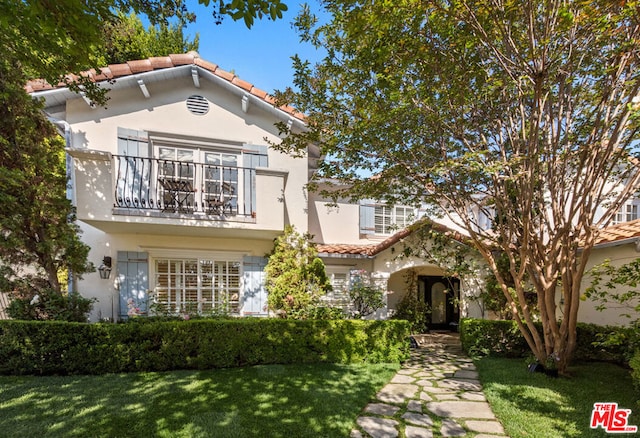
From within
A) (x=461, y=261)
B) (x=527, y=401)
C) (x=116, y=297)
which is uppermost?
(x=461, y=261)

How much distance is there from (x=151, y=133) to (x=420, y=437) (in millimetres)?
9806

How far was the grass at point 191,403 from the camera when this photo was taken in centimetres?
409

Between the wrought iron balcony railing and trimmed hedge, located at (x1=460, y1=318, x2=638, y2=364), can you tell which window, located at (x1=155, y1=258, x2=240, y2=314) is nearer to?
the wrought iron balcony railing

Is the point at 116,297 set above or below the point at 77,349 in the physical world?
above

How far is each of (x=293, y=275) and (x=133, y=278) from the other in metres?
4.52

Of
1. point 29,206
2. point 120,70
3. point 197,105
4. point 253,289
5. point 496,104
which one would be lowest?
point 253,289

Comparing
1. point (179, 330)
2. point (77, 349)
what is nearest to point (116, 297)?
point (77, 349)

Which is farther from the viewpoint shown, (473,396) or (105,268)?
(105,268)

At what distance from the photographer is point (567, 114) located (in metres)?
5.76

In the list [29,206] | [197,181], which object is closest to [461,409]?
[197,181]

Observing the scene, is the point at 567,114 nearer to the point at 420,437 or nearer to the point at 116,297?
the point at 420,437

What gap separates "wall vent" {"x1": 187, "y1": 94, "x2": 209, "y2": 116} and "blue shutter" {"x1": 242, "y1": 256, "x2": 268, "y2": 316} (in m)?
4.81

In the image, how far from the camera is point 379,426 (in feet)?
14.4

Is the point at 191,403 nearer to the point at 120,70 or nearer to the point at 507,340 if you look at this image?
the point at 507,340
